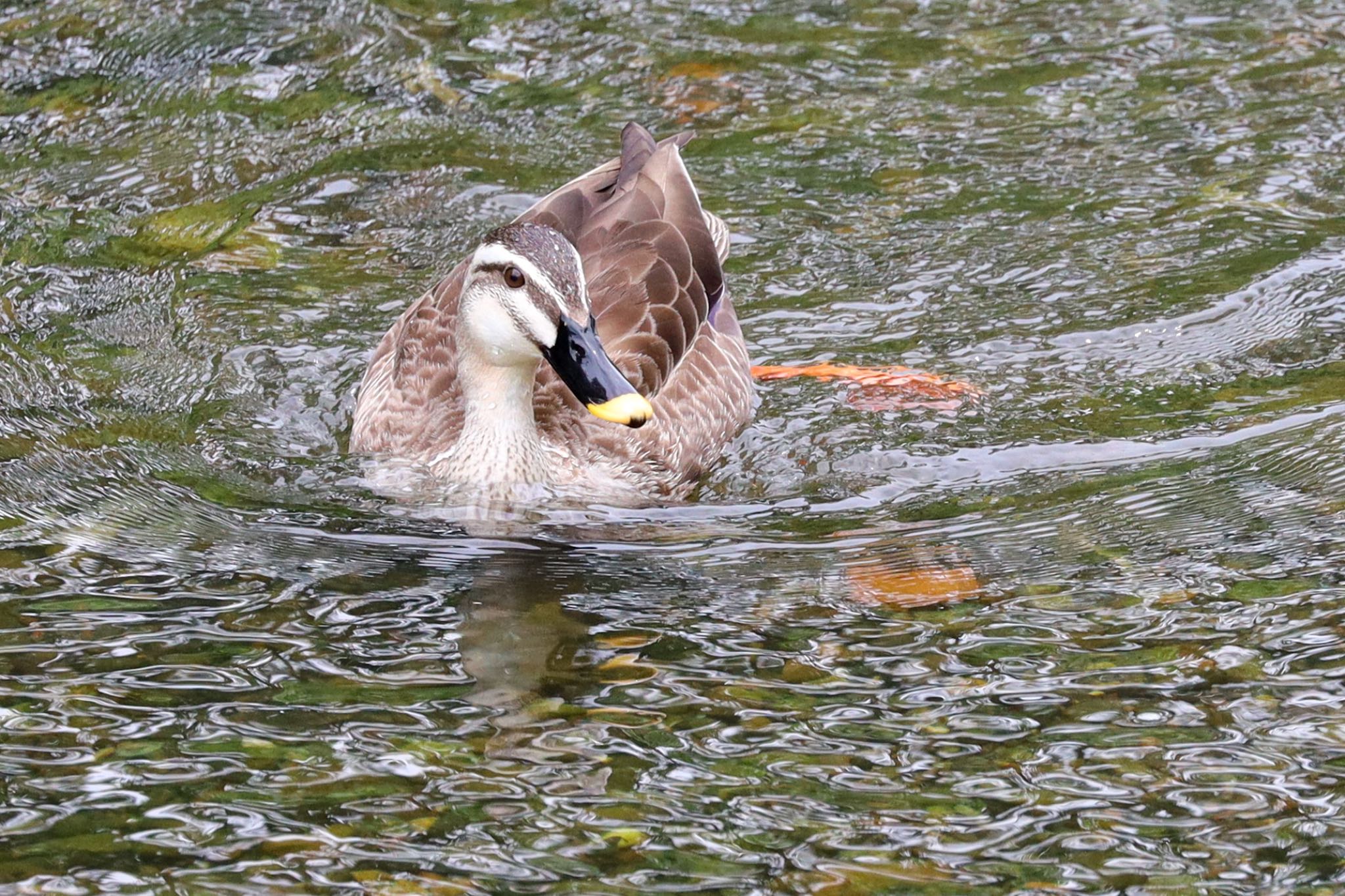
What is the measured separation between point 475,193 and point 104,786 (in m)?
5.93

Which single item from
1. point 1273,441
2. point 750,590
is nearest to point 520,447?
point 750,590

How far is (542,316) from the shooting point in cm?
714

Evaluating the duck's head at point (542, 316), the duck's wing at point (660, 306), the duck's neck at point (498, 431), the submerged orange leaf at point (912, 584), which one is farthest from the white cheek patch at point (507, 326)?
the submerged orange leaf at point (912, 584)

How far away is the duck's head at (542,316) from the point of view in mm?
6930

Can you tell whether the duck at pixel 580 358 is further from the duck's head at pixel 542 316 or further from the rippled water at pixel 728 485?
the rippled water at pixel 728 485

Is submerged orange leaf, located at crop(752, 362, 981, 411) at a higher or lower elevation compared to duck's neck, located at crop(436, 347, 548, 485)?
lower

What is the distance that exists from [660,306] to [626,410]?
1573 millimetres

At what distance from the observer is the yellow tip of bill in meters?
6.75

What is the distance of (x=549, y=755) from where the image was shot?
5484 mm

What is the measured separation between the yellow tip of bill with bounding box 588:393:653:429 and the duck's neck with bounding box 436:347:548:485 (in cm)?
84

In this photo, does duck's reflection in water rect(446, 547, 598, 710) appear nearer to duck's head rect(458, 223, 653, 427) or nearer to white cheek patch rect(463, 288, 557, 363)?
duck's head rect(458, 223, 653, 427)

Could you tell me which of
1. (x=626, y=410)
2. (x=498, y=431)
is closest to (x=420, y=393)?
(x=498, y=431)

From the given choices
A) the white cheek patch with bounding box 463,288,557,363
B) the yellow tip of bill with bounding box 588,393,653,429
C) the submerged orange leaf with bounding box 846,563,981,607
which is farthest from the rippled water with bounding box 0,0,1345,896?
the white cheek patch with bounding box 463,288,557,363

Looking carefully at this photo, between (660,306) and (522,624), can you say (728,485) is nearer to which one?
(660,306)
